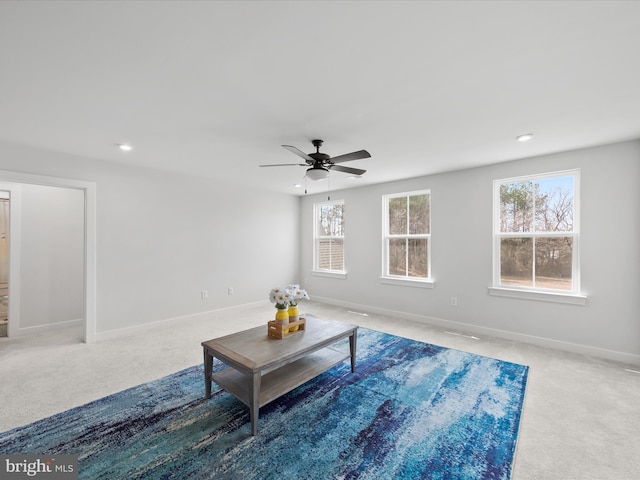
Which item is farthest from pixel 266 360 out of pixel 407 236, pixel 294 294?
pixel 407 236

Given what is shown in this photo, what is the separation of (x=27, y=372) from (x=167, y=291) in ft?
5.76

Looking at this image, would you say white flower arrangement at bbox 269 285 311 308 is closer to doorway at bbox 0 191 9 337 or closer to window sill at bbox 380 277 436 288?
window sill at bbox 380 277 436 288

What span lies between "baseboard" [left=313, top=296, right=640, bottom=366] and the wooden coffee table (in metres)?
2.25

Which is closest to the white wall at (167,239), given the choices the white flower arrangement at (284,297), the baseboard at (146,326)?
the baseboard at (146,326)

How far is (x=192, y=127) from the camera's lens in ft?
8.89

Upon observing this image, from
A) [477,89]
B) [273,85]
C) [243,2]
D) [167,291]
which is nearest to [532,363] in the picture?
[477,89]

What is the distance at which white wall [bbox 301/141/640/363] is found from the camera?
3104 mm

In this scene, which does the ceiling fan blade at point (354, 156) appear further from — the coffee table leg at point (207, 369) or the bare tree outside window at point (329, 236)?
the bare tree outside window at point (329, 236)

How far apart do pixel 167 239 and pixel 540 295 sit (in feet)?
17.5

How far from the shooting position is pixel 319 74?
184cm

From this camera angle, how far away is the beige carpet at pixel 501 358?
1.78m

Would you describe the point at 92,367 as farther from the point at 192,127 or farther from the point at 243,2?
the point at 243,2

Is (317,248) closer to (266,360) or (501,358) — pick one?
(501,358)

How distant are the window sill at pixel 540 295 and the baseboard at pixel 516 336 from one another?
497 millimetres
